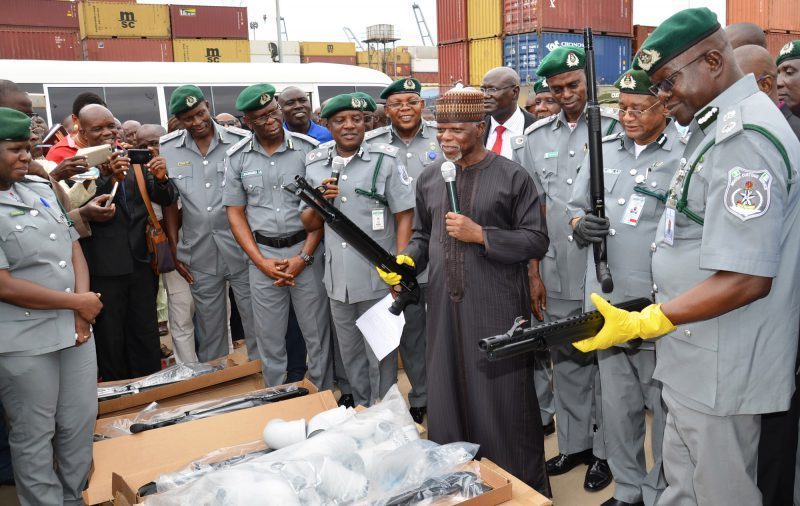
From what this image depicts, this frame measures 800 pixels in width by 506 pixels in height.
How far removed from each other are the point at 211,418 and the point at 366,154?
171 centimetres

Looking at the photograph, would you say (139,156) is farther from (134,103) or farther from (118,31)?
(118,31)

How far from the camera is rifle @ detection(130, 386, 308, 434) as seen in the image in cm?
310

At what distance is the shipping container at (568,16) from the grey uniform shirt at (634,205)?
14.0 m

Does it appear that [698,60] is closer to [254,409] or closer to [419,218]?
[419,218]

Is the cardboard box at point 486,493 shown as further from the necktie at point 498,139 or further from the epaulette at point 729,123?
the necktie at point 498,139

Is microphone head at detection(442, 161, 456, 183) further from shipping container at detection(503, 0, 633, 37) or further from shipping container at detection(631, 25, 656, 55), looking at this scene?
shipping container at detection(631, 25, 656, 55)

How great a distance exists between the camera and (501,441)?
2.72 m

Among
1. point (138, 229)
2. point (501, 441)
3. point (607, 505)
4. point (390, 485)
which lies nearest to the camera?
point (390, 485)

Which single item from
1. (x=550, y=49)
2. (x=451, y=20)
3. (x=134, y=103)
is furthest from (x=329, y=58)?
(x=134, y=103)

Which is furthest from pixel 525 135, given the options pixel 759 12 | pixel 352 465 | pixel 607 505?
pixel 759 12

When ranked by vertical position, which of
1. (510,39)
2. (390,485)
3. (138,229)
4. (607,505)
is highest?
(510,39)

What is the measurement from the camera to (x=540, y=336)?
1813mm

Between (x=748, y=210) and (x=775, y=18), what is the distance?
697 inches

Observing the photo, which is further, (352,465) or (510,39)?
(510,39)
